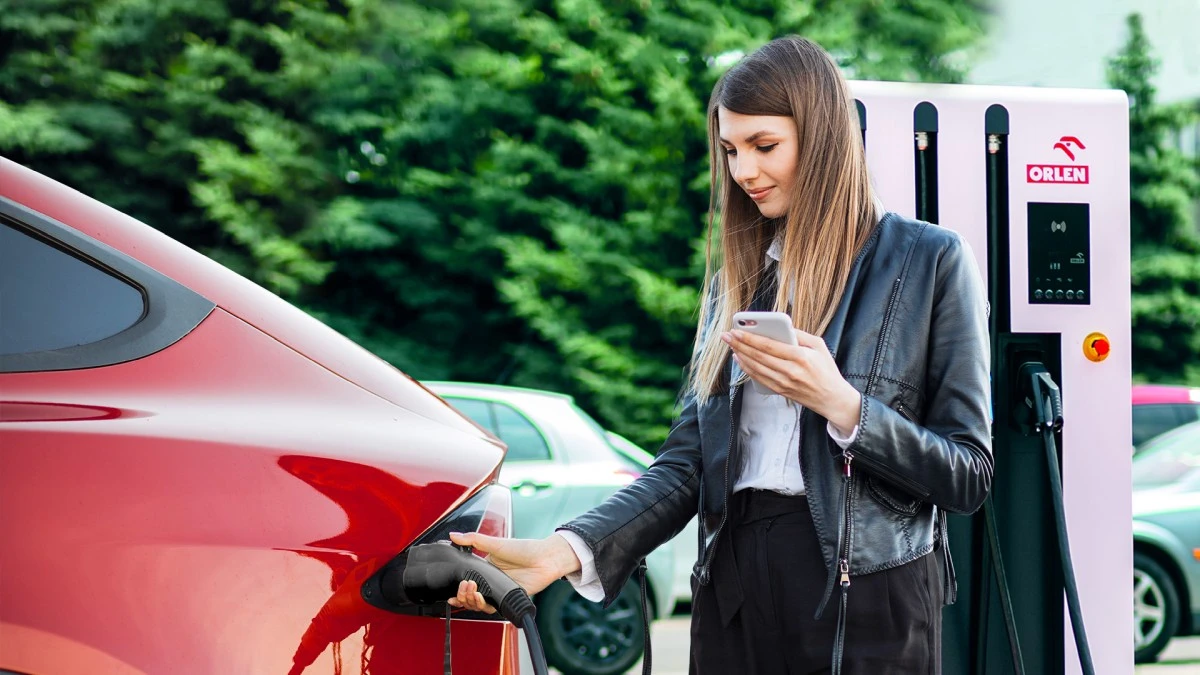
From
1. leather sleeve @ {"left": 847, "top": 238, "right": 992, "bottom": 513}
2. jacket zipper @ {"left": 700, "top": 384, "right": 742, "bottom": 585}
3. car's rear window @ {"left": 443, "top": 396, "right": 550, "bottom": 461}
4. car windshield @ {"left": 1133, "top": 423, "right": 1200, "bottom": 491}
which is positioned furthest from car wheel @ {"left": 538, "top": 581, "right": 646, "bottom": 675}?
leather sleeve @ {"left": 847, "top": 238, "right": 992, "bottom": 513}

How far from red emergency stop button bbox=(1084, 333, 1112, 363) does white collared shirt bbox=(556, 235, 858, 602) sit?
137 centimetres

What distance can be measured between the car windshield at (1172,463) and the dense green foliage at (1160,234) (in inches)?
404

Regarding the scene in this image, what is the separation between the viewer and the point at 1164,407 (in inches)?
336

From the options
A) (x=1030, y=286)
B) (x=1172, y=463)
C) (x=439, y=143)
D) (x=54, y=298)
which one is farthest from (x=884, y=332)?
(x=439, y=143)

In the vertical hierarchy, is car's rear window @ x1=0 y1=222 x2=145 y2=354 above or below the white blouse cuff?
above

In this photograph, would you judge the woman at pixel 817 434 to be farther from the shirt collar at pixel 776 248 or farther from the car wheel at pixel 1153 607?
the car wheel at pixel 1153 607

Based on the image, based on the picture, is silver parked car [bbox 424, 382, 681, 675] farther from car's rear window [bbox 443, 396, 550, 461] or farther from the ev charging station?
the ev charging station

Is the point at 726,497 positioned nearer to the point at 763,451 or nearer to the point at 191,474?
the point at 763,451

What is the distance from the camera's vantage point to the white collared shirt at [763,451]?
188 centimetres

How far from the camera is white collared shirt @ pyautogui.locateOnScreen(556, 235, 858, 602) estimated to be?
1.88 meters

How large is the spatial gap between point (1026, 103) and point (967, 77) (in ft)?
43.1

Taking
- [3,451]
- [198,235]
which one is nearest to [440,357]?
[198,235]

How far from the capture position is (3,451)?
1.43m

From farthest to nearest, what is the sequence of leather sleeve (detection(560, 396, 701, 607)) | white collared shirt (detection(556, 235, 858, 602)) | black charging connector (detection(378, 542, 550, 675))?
1. leather sleeve (detection(560, 396, 701, 607))
2. white collared shirt (detection(556, 235, 858, 602))
3. black charging connector (detection(378, 542, 550, 675))
